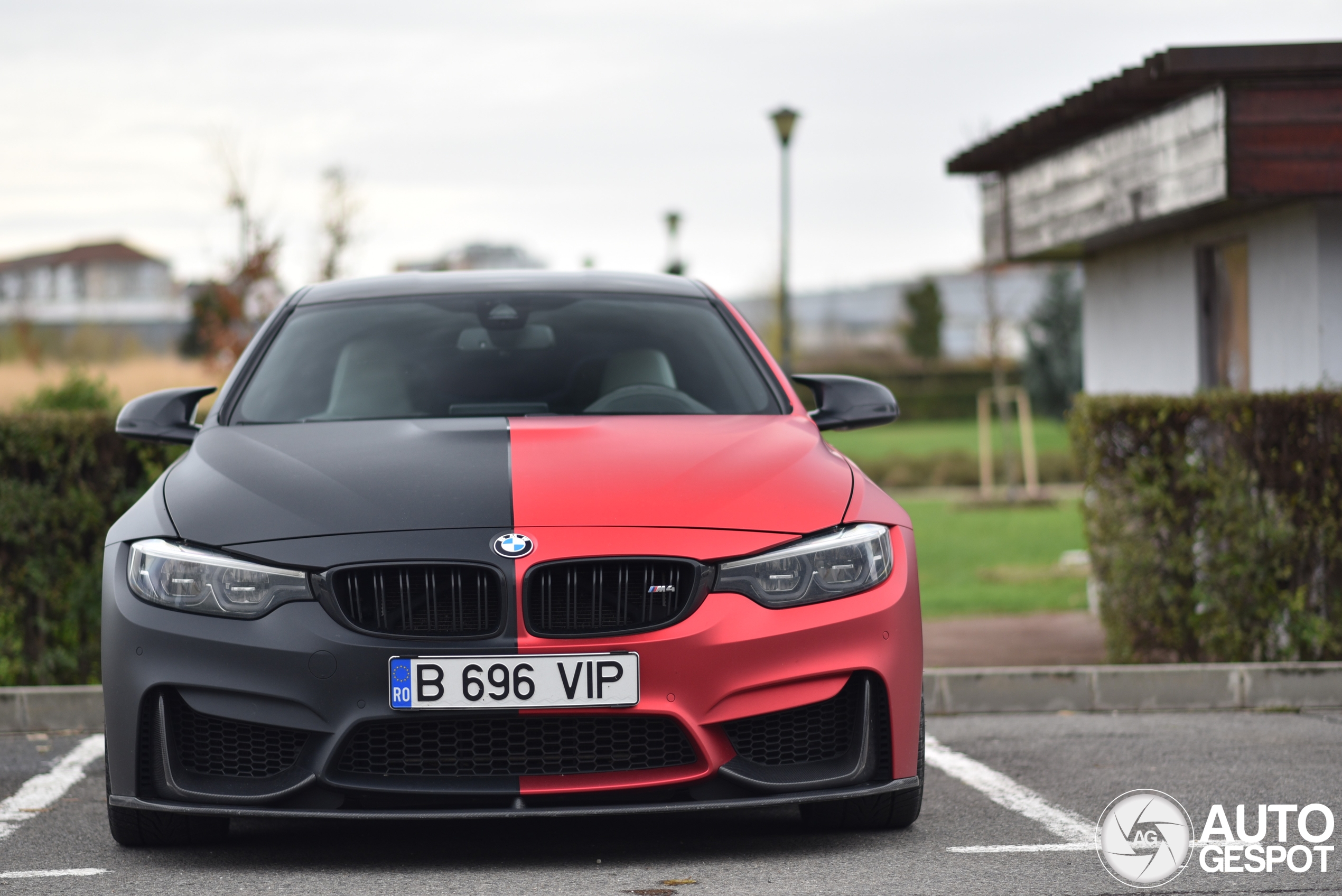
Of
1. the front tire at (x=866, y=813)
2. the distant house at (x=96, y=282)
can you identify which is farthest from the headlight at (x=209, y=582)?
the distant house at (x=96, y=282)

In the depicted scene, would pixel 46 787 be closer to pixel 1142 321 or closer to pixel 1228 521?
pixel 1228 521

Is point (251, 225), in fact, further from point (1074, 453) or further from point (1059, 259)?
point (1074, 453)

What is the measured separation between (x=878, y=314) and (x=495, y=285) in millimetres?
109458

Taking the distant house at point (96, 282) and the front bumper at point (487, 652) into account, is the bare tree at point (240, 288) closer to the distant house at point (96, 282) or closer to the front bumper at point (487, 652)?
the front bumper at point (487, 652)

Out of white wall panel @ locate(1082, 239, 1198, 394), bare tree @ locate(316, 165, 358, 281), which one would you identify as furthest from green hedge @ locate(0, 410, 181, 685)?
bare tree @ locate(316, 165, 358, 281)

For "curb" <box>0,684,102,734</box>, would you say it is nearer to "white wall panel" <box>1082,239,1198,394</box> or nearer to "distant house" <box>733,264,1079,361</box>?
"white wall panel" <box>1082,239,1198,394</box>

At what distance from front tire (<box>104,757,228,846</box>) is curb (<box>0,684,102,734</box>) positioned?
8.27 feet

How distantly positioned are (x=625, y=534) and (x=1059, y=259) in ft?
33.9

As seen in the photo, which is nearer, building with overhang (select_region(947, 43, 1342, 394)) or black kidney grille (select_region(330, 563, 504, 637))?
black kidney grille (select_region(330, 563, 504, 637))

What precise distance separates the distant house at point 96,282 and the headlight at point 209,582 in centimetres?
10060

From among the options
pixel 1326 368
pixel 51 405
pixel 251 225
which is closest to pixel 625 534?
pixel 1326 368

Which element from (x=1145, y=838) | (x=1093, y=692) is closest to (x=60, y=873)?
(x=1145, y=838)

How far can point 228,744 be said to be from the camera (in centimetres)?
408

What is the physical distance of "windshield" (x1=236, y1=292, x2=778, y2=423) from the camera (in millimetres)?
5266
